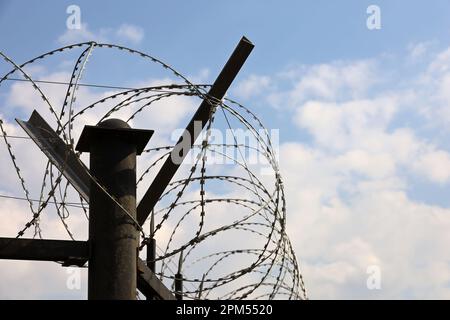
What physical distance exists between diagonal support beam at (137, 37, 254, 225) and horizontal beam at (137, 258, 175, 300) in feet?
1.51

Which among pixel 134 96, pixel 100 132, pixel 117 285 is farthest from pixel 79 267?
pixel 134 96

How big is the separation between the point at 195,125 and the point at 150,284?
1.51 meters

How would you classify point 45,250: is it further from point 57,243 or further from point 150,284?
point 150,284

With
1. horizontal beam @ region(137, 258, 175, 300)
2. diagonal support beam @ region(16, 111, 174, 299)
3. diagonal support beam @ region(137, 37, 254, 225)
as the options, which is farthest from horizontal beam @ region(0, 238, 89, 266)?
diagonal support beam @ region(137, 37, 254, 225)

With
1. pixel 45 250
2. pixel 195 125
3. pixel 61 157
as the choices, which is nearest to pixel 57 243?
pixel 45 250

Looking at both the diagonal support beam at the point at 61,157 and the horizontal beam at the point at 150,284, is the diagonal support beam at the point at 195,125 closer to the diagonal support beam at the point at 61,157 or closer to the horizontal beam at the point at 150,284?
the horizontal beam at the point at 150,284

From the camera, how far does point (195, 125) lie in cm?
698

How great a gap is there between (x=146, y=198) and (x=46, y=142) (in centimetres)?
106

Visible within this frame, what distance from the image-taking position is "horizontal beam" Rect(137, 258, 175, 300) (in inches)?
263

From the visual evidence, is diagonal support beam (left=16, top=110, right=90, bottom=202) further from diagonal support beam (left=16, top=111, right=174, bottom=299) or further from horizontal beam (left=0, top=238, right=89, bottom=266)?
horizontal beam (left=0, top=238, right=89, bottom=266)

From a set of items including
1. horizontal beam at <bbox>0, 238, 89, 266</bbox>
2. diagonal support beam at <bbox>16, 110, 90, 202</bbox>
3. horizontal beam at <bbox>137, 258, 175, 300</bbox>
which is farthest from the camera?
diagonal support beam at <bbox>16, 110, 90, 202</bbox>

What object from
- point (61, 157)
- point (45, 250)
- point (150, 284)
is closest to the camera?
point (45, 250)

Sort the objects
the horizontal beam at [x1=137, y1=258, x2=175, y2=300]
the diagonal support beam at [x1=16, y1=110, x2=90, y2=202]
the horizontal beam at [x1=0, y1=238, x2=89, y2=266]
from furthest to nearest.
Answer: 1. the diagonal support beam at [x1=16, y1=110, x2=90, y2=202]
2. the horizontal beam at [x1=137, y1=258, x2=175, y2=300]
3. the horizontal beam at [x1=0, y1=238, x2=89, y2=266]
